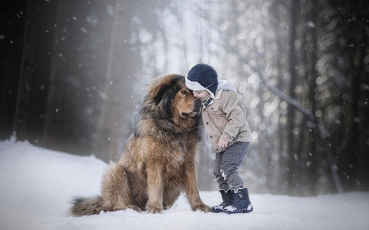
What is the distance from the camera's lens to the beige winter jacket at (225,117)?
395 centimetres

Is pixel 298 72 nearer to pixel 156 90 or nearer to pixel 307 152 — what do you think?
pixel 307 152

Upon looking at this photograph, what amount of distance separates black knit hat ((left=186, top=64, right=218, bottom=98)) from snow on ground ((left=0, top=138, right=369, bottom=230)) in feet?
5.04

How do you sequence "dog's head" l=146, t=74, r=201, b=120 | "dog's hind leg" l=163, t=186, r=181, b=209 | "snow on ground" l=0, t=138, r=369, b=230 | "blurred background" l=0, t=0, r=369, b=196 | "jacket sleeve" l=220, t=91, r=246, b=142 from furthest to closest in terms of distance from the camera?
"blurred background" l=0, t=0, r=369, b=196 → "dog's hind leg" l=163, t=186, r=181, b=209 → "dog's head" l=146, t=74, r=201, b=120 → "jacket sleeve" l=220, t=91, r=246, b=142 → "snow on ground" l=0, t=138, r=369, b=230

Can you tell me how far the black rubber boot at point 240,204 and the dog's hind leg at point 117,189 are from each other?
1.22 m

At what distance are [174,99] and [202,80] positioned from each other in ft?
1.73

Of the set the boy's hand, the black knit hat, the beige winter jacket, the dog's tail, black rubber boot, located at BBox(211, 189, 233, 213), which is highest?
the black knit hat

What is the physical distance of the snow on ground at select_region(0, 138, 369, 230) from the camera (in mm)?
3102

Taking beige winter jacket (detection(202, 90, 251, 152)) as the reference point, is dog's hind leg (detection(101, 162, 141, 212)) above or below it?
below

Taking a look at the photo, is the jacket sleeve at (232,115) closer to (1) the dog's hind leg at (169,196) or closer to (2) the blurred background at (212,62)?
(1) the dog's hind leg at (169,196)

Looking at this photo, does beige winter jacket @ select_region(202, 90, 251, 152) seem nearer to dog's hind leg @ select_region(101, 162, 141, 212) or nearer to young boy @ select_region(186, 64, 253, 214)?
young boy @ select_region(186, 64, 253, 214)

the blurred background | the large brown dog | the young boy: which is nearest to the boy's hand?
the young boy

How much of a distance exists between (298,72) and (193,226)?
955cm

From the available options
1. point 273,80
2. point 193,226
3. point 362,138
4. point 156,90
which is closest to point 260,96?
point 273,80

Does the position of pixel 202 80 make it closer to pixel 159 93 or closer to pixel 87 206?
pixel 159 93
